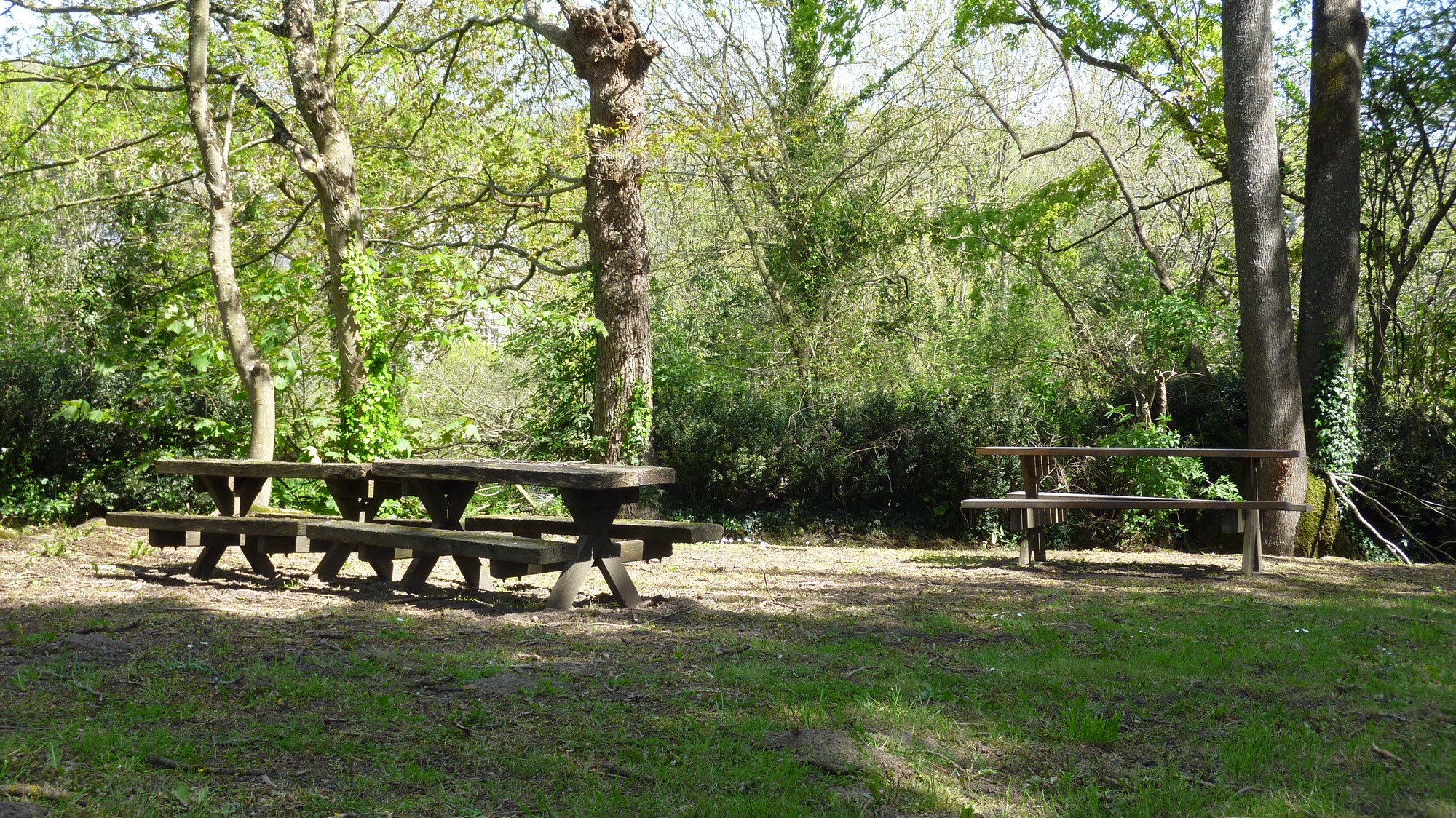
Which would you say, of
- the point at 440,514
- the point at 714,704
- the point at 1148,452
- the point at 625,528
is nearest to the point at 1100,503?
the point at 1148,452

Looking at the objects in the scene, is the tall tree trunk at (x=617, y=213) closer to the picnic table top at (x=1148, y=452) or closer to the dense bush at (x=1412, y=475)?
the picnic table top at (x=1148, y=452)

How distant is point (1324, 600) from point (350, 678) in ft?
21.4

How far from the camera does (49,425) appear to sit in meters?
11.6

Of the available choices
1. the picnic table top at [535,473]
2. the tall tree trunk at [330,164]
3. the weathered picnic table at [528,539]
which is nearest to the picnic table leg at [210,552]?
the weathered picnic table at [528,539]

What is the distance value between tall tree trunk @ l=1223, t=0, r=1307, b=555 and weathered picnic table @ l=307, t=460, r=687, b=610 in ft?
22.2

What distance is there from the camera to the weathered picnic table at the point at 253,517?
700cm

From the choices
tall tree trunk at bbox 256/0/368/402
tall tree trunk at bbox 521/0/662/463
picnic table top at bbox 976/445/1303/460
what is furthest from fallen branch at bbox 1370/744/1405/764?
tall tree trunk at bbox 256/0/368/402

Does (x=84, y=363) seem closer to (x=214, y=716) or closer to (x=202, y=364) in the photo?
(x=202, y=364)

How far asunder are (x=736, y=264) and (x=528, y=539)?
11.8 m

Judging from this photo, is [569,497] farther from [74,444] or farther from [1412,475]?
[1412,475]

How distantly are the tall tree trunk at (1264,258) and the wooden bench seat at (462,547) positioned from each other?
690cm

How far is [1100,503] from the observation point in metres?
8.76

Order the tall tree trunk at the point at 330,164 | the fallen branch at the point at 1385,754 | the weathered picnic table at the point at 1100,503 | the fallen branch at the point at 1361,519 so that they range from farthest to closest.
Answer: the tall tree trunk at the point at 330,164
the fallen branch at the point at 1361,519
the weathered picnic table at the point at 1100,503
the fallen branch at the point at 1385,754

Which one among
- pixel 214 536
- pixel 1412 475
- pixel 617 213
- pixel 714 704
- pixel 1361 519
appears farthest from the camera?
pixel 617 213
